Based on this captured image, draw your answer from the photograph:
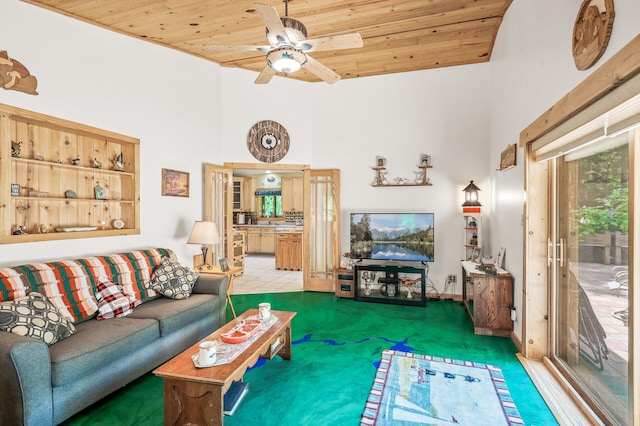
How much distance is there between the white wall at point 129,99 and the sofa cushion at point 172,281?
645 millimetres

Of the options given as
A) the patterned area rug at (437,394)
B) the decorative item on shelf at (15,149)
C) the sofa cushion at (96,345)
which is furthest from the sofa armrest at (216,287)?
the decorative item on shelf at (15,149)

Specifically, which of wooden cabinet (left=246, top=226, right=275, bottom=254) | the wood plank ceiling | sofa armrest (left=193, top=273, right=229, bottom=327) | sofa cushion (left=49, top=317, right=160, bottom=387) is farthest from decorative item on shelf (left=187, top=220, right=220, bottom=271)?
wooden cabinet (left=246, top=226, right=275, bottom=254)

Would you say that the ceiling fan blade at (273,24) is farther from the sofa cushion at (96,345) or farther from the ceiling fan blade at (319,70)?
the sofa cushion at (96,345)

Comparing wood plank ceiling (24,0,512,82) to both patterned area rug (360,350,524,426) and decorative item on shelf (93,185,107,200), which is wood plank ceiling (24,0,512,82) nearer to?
decorative item on shelf (93,185,107,200)

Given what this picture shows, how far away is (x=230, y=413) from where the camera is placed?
2055 millimetres

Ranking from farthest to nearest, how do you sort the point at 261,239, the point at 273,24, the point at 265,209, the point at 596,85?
the point at 265,209 < the point at 261,239 < the point at 273,24 < the point at 596,85

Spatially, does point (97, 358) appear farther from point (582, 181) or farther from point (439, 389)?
point (582, 181)

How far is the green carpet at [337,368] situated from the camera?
2.12 metres

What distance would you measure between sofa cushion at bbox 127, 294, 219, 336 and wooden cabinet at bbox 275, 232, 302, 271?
11.7 ft

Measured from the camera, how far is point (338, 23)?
144 inches

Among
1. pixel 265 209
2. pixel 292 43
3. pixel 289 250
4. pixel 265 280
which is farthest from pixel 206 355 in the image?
pixel 265 209

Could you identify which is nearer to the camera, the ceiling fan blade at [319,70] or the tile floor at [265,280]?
the ceiling fan blade at [319,70]

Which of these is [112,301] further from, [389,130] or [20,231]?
[389,130]

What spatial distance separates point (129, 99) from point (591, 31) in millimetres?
4140
